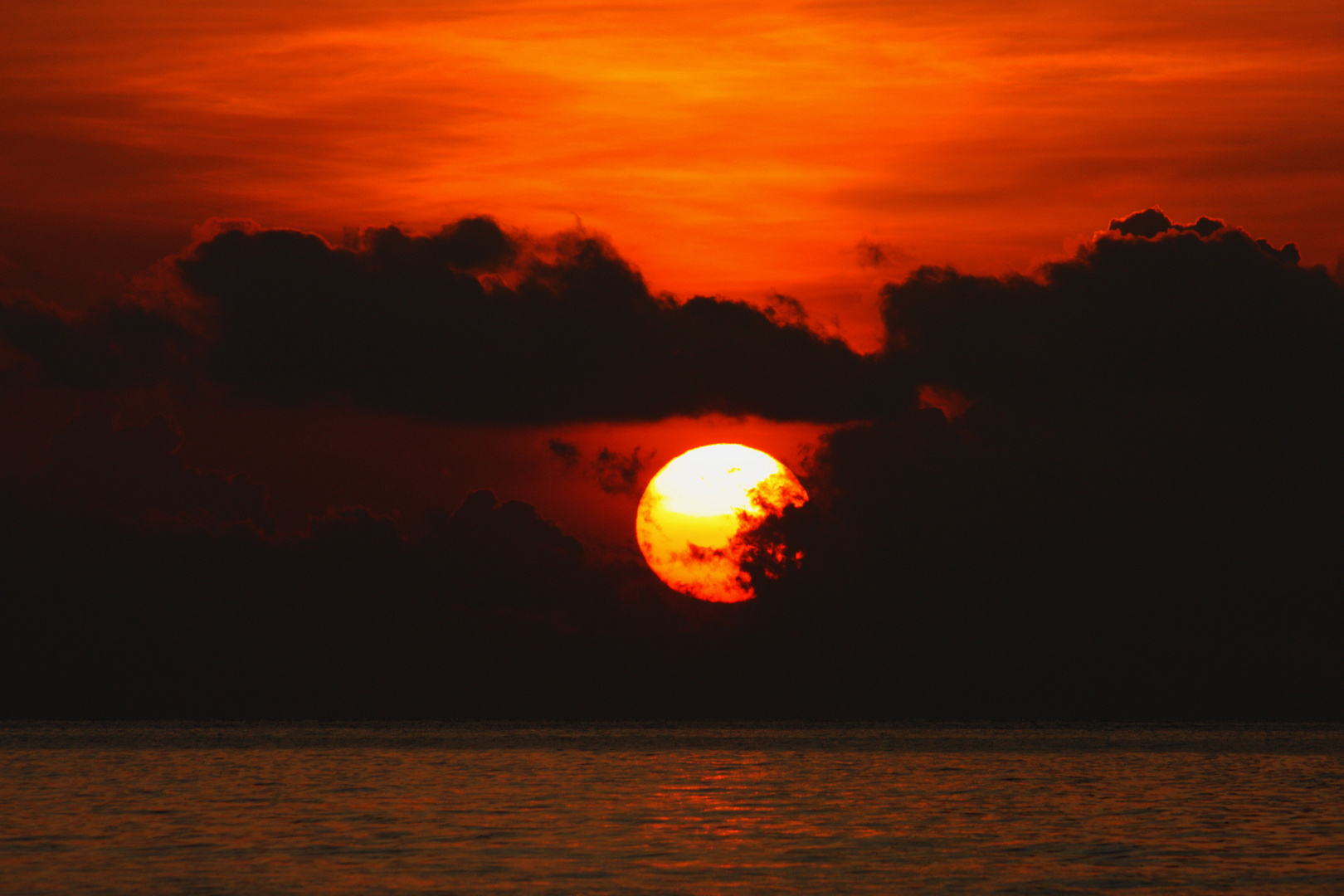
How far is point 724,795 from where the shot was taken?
118 m

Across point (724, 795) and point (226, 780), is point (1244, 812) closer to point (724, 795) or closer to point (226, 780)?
point (724, 795)

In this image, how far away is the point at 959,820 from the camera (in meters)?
92.2

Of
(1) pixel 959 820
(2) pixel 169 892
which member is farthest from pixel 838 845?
(2) pixel 169 892

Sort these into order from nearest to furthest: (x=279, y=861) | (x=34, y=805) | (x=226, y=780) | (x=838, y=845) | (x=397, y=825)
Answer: (x=279, y=861) → (x=838, y=845) → (x=397, y=825) → (x=34, y=805) → (x=226, y=780)

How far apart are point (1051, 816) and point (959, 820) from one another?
275 inches

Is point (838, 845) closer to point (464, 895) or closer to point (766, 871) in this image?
point (766, 871)

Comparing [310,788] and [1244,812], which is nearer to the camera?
[1244,812]

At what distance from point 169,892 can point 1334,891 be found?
140 ft

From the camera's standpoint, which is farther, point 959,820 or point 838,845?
point 959,820

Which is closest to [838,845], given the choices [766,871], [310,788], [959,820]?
[766,871]

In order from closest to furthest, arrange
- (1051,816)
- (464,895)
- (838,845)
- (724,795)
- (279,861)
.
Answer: (464,895) → (279,861) → (838,845) → (1051,816) → (724,795)

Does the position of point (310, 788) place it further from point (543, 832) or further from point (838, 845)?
point (838, 845)

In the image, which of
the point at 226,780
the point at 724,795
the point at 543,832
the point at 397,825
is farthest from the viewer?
the point at 226,780

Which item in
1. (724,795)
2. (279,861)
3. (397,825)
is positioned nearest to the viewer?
(279,861)
